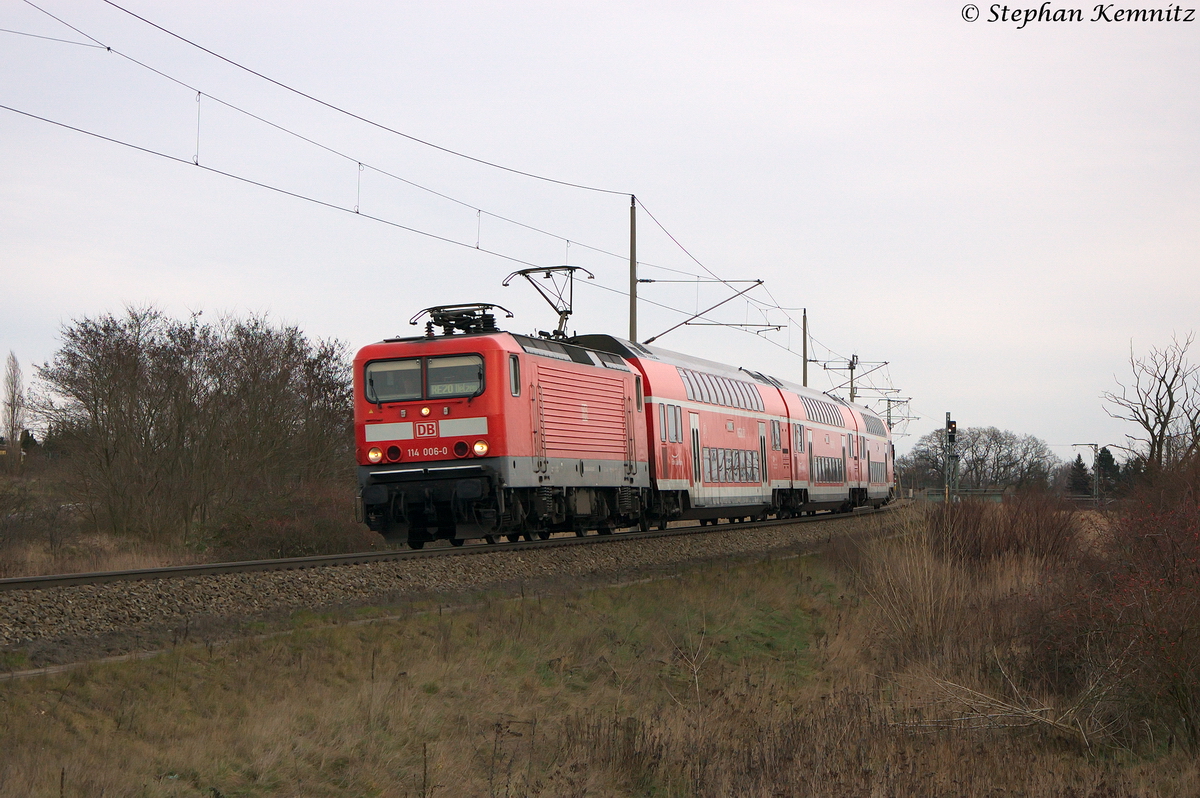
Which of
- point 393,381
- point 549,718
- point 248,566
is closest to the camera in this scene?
point 549,718

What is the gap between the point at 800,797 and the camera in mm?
8203

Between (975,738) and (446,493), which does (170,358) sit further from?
(975,738)

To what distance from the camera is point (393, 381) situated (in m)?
17.3

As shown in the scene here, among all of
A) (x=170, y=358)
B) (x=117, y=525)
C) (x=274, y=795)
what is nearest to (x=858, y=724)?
(x=274, y=795)

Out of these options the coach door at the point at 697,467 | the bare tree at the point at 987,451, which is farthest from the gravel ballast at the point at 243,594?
the bare tree at the point at 987,451

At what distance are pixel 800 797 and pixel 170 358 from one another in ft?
73.0

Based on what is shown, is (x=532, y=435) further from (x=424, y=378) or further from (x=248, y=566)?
(x=248, y=566)

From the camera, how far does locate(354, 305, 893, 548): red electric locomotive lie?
16.7m

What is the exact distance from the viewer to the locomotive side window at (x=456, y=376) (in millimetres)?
16828

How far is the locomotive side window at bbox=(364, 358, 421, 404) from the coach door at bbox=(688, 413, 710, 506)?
8.74 m

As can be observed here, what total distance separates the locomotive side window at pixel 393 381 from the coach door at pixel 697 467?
8.74 m

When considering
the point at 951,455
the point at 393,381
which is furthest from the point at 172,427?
the point at 951,455

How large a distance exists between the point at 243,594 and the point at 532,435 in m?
6.65

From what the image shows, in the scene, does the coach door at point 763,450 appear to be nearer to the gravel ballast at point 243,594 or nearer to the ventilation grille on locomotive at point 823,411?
the ventilation grille on locomotive at point 823,411
